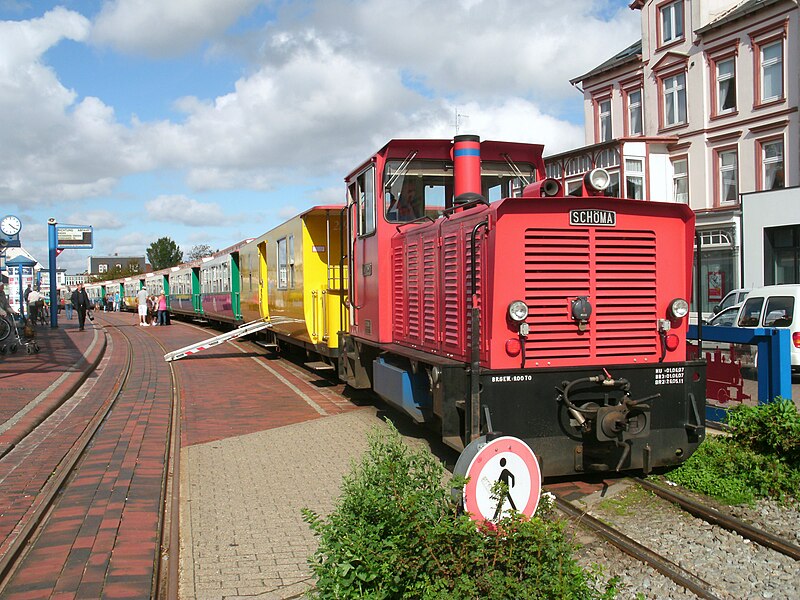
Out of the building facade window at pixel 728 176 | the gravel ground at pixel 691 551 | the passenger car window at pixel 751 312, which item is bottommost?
the gravel ground at pixel 691 551

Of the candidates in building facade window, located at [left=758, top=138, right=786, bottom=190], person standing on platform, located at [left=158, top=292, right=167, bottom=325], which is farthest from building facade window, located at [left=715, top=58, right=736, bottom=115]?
person standing on platform, located at [left=158, top=292, right=167, bottom=325]

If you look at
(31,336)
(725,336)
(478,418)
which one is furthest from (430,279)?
(31,336)

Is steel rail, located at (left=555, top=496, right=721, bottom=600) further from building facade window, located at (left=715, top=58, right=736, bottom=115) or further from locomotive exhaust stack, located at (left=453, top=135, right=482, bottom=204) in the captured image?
building facade window, located at (left=715, top=58, right=736, bottom=115)

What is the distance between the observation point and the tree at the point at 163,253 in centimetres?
12188

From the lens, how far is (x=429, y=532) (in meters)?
3.62

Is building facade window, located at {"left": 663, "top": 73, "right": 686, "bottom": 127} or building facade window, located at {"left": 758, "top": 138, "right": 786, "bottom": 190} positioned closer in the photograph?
building facade window, located at {"left": 758, "top": 138, "right": 786, "bottom": 190}

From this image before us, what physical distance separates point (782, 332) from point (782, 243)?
18758mm

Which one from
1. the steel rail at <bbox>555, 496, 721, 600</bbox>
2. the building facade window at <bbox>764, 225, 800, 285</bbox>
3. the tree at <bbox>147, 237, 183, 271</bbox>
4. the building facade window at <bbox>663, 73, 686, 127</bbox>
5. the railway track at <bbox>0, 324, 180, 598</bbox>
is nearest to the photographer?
the steel rail at <bbox>555, 496, 721, 600</bbox>

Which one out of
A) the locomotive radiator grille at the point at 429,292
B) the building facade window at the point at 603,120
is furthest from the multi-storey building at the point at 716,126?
the locomotive radiator grille at the point at 429,292

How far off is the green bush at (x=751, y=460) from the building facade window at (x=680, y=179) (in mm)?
22292

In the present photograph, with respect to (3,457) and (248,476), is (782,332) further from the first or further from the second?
(3,457)

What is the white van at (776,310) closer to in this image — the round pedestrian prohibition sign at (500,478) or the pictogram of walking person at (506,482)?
the round pedestrian prohibition sign at (500,478)

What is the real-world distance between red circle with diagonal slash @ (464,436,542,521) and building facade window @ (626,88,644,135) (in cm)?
2806

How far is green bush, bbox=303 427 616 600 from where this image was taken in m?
3.46
